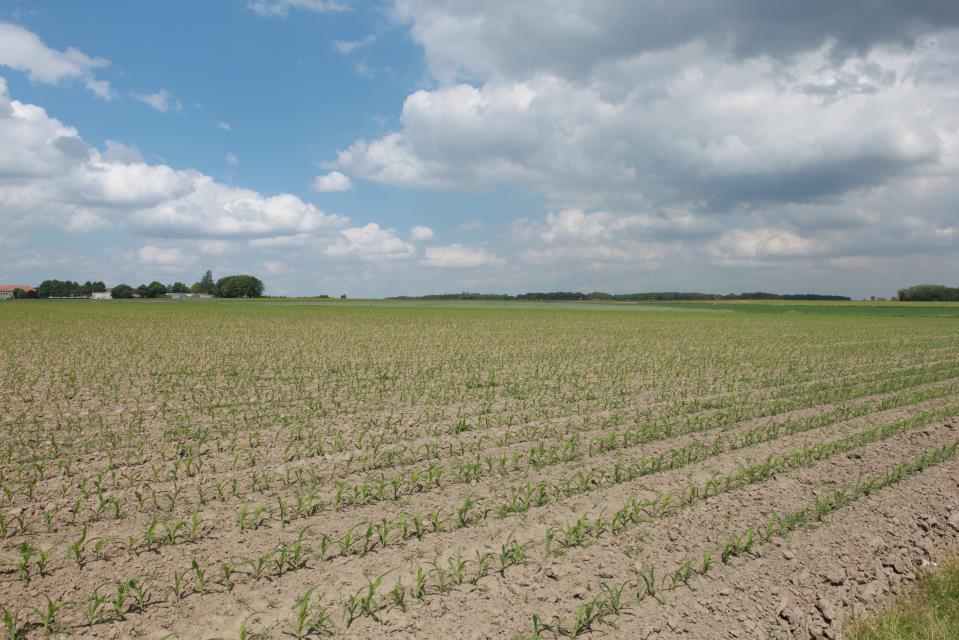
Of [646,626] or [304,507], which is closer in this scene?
[646,626]

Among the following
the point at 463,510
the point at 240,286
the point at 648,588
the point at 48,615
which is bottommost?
the point at 648,588

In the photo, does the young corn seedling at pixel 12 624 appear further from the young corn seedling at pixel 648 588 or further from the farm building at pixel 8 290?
the farm building at pixel 8 290

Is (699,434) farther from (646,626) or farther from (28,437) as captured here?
(28,437)

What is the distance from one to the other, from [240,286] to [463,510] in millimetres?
194438

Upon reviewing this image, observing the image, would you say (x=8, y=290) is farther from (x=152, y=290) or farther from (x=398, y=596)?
(x=398, y=596)

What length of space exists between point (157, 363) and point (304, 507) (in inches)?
649

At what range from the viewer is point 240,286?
183000mm

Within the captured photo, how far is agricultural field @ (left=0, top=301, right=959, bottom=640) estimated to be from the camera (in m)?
4.98

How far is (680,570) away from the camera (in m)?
5.57

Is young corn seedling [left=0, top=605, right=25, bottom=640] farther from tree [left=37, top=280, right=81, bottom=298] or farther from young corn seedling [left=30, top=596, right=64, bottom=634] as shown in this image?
tree [left=37, top=280, right=81, bottom=298]

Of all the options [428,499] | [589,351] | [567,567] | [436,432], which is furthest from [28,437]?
[589,351]

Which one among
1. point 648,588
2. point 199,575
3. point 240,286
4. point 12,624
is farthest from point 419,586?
point 240,286

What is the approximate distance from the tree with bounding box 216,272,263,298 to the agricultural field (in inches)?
7122

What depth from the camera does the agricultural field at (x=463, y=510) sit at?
16.3 feet
